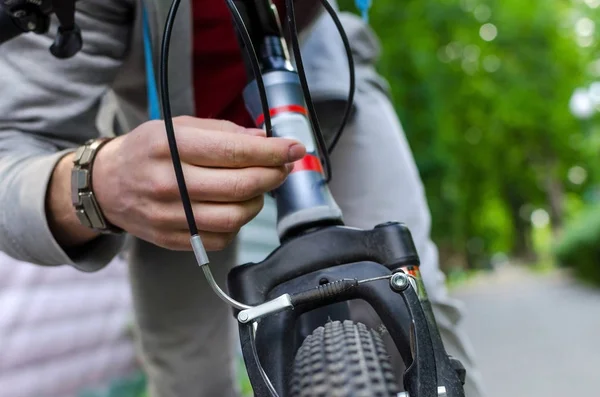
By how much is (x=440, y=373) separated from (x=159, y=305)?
0.79 metres

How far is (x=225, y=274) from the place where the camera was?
1.15 meters

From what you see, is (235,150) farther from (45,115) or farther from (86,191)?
(45,115)

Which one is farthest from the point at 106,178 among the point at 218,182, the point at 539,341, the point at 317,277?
the point at 539,341

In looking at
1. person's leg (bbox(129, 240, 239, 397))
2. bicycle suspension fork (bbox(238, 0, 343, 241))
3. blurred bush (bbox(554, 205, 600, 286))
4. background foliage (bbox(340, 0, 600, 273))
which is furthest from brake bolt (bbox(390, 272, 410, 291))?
blurred bush (bbox(554, 205, 600, 286))

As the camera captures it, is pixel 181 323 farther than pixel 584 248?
No

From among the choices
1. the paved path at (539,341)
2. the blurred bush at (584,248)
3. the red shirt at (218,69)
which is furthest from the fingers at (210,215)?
the blurred bush at (584,248)

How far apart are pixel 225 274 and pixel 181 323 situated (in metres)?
0.14

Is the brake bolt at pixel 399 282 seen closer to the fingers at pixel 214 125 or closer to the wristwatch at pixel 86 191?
the fingers at pixel 214 125

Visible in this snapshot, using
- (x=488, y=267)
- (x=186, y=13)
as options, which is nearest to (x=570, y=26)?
(x=488, y=267)

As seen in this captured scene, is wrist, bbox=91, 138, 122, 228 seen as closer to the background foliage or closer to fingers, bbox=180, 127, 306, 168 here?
fingers, bbox=180, 127, 306, 168

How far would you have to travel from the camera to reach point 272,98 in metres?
0.64

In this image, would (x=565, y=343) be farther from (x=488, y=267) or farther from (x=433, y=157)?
(x=488, y=267)

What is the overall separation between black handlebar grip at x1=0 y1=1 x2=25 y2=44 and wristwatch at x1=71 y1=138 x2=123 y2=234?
0.52 feet

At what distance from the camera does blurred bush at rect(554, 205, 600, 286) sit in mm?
7719
